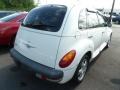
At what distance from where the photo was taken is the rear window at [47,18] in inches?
156

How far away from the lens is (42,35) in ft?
12.9

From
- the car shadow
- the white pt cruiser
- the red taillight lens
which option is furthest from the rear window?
the car shadow

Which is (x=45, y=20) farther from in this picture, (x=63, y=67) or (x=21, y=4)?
(x=21, y=4)

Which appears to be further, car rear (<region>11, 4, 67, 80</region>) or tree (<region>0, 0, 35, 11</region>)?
tree (<region>0, 0, 35, 11</region>)

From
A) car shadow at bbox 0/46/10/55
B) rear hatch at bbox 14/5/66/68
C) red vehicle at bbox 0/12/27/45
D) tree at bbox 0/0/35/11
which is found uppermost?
rear hatch at bbox 14/5/66/68

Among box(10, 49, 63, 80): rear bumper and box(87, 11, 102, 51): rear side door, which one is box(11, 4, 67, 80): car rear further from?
box(87, 11, 102, 51): rear side door

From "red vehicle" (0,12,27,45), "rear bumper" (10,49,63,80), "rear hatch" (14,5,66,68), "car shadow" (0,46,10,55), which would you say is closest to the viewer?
"rear bumper" (10,49,63,80)

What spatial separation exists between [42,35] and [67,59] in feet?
2.28

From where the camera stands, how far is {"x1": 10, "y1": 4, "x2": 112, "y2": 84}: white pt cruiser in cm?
371

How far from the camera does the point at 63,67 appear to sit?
371cm

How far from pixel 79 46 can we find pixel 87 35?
54cm

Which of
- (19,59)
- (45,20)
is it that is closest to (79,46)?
(45,20)

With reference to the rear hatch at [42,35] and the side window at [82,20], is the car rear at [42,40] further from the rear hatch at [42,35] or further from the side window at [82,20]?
the side window at [82,20]

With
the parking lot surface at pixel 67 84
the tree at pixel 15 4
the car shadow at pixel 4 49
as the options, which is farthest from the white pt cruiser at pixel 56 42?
the tree at pixel 15 4
